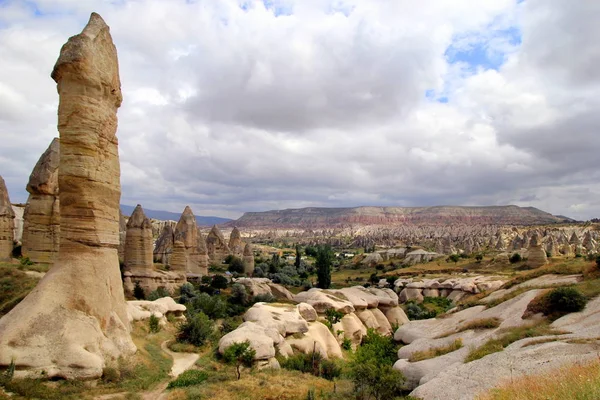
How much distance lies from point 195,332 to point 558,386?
51.3 ft

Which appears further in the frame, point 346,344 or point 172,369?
point 346,344

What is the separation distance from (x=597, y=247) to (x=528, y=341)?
73654 millimetres

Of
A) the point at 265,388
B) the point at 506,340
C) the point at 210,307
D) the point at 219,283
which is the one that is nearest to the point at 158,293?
the point at 210,307

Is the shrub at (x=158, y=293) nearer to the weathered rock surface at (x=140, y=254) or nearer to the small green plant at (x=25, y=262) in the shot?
the weathered rock surface at (x=140, y=254)

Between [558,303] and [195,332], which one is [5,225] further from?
[558,303]

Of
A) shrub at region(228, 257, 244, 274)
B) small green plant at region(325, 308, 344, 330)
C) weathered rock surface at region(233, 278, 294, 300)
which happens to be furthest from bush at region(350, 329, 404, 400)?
shrub at region(228, 257, 244, 274)

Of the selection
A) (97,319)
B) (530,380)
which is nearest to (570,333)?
(530,380)

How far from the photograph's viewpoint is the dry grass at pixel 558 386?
604 cm

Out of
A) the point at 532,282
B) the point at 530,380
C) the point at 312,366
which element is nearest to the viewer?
the point at 530,380

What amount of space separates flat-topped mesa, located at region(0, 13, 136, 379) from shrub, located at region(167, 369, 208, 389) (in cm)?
205

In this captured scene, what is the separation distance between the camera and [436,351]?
1477 centimetres

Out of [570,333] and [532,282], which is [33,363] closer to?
[570,333]

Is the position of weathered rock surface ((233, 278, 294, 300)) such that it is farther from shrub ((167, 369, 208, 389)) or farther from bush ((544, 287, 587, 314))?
bush ((544, 287, 587, 314))

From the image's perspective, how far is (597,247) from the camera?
70312mm
